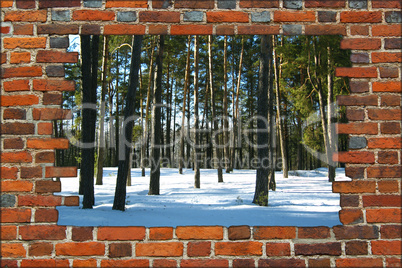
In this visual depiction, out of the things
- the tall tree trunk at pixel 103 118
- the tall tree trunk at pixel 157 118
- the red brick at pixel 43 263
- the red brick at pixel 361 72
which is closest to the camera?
the red brick at pixel 43 263

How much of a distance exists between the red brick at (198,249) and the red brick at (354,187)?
1.01 m

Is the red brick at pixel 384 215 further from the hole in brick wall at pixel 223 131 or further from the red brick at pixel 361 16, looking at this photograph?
the red brick at pixel 361 16

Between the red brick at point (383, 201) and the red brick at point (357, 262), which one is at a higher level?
the red brick at point (383, 201)

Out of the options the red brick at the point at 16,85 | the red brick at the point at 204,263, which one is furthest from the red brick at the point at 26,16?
the red brick at the point at 204,263

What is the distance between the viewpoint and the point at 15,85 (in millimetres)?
2223

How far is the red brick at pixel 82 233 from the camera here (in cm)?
218

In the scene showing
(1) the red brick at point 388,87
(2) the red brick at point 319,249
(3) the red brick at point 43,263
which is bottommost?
(3) the red brick at point 43,263

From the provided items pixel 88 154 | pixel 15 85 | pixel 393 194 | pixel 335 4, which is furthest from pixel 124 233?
pixel 88 154

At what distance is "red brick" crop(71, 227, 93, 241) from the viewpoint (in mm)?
2182

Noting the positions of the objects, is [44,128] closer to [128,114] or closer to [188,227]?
[188,227]

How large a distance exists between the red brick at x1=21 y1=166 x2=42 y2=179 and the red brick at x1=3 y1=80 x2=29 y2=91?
1.87 ft

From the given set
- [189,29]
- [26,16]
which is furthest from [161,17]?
[26,16]

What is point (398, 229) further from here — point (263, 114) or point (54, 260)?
point (263, 114)

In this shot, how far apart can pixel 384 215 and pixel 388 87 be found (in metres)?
0.91
